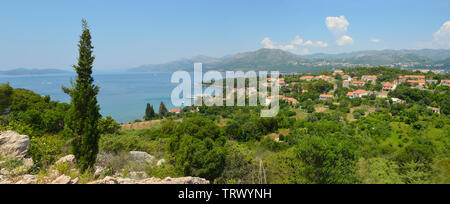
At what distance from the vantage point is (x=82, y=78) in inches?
231

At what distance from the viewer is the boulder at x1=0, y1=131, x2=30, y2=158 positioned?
14.3ft

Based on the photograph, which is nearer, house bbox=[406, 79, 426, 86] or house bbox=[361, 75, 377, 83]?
house bbox=[406, 79, 426, 86]

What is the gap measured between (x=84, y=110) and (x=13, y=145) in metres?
1.67

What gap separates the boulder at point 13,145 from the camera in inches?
171

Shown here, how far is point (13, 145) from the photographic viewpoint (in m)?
4.46

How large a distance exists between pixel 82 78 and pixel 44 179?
3500 millimetres

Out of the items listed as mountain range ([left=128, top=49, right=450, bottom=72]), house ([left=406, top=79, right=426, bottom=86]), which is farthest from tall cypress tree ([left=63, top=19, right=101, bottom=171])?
mountain range ([left=128, top=49, right=450, bottom=72])

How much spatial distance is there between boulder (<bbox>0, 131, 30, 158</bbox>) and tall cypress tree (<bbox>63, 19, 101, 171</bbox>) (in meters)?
1.12

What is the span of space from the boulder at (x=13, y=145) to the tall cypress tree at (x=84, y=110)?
112 cm

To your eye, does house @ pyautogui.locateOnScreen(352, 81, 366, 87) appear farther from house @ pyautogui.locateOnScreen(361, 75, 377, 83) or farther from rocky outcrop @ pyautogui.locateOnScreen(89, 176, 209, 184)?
rocky outcrop @ pyautogui.locateOnScreen(89, 176, 209, 184)

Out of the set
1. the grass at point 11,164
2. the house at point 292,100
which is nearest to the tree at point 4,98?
the grass at point 11,164
